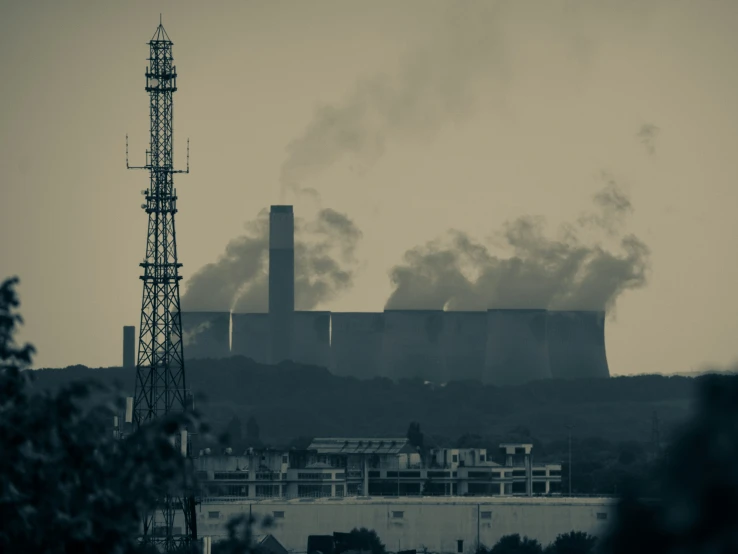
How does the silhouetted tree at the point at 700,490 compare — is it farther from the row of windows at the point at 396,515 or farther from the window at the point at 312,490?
the window at the point at 312,490

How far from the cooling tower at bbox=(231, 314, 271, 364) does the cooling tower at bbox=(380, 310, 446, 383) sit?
10.2 meters

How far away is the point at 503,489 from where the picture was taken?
2891 inches

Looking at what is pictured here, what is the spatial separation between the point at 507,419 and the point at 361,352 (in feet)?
46.1

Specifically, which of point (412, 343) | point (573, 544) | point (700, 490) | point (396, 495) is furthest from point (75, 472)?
point (412, 343)

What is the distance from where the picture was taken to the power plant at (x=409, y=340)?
95750mm

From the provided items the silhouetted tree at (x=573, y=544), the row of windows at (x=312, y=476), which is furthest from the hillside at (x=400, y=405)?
the silhouetted tree at (x=573, y=544)

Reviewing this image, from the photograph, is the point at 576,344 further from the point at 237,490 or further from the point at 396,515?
the point at 396,515

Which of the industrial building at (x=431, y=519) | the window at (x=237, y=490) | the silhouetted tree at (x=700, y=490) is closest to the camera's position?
the silhouetted tree at (x=700, y=490)

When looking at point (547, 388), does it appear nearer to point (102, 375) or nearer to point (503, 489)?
point (102, 375)

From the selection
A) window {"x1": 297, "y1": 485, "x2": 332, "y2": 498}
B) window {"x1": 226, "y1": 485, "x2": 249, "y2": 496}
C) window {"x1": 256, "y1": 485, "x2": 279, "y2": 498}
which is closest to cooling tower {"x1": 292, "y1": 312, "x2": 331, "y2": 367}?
window {"x1": 297, "y1": 485, "x2": 332, "y2": 498}

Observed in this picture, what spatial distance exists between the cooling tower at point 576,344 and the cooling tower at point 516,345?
76 centimetres

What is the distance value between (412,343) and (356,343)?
671cm

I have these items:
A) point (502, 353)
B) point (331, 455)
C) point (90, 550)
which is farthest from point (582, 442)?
point (90, 550)

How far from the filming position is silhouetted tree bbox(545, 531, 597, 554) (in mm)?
46359
